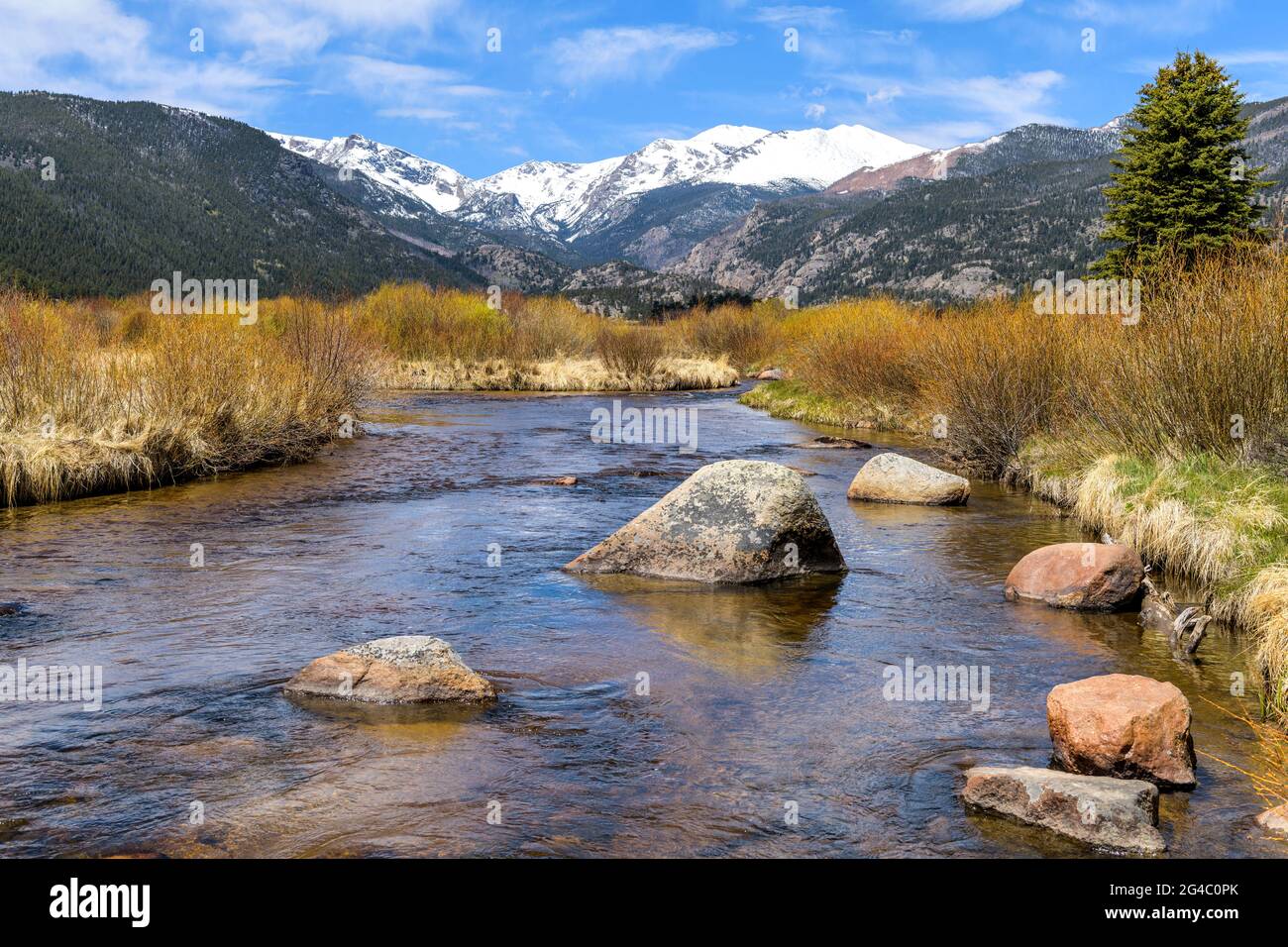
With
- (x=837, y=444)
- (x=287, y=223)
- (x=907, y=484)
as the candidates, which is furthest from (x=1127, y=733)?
(x=287, y=223)

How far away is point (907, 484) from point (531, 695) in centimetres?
999

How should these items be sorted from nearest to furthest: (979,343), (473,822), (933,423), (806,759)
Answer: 1. (473,822)
2. (806,759)
3. (979,343)
4. (933,423)

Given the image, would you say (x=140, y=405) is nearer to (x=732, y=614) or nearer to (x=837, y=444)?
(x=732, y=614)

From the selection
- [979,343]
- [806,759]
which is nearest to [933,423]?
[979,343]

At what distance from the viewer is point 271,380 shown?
63.1ft

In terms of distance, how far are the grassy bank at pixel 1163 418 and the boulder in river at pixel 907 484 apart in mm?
1633

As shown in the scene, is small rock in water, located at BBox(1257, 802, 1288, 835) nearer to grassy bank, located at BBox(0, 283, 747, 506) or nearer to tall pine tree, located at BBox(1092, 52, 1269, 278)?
grassy bank, located at BBox(0, 283, 747, 506)

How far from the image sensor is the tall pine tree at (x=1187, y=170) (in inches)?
1018

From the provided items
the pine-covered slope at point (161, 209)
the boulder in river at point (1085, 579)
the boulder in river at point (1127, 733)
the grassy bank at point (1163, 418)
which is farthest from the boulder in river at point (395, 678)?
the pine-covered slope at point (161, 209)

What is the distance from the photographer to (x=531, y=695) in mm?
7367

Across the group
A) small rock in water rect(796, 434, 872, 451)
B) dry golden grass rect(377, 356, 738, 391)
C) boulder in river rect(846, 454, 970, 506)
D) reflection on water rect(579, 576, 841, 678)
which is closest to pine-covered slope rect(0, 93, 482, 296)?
dry golden grass rect(377, 356, 738, 391)

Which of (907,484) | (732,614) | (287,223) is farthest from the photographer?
(287,223)
